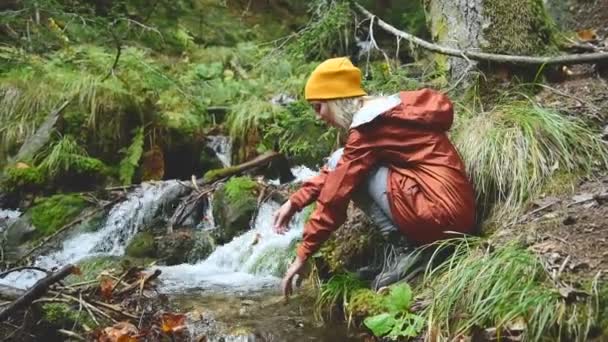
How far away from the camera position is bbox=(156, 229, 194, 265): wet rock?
5453mm

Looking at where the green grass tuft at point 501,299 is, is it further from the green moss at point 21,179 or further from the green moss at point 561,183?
the green moss at point 21,179

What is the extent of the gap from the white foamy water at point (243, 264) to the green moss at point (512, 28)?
6.59ft

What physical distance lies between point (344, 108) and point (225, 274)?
6.93 ft

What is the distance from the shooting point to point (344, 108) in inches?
135

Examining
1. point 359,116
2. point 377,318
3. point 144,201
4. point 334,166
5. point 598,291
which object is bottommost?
point 144,201

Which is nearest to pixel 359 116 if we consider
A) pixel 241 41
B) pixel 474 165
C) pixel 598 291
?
pixel 474 165

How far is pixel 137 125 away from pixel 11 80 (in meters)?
1.51

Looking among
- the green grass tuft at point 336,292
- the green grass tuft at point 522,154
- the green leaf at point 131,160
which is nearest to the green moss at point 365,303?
the green grass tuft at point 336,292

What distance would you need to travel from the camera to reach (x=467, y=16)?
187 inches

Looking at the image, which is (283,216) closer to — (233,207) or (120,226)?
(233,207)

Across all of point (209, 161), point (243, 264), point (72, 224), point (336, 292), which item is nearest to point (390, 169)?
point (336, 292)

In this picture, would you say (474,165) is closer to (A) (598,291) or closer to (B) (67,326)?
(A) (598,291)

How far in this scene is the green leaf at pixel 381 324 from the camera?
304cm

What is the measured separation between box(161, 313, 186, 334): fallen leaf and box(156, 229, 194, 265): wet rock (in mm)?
1983
